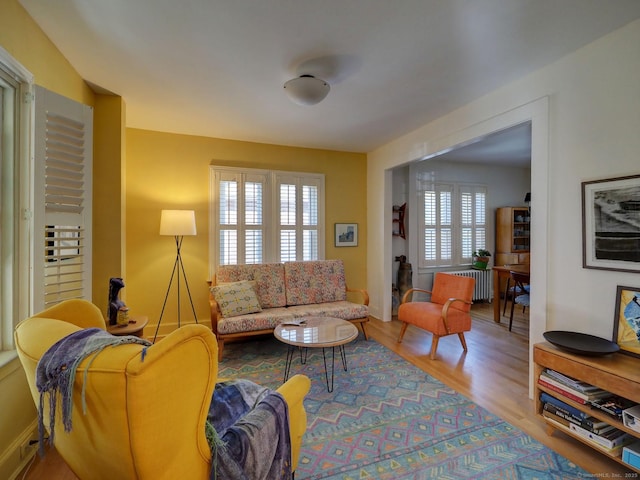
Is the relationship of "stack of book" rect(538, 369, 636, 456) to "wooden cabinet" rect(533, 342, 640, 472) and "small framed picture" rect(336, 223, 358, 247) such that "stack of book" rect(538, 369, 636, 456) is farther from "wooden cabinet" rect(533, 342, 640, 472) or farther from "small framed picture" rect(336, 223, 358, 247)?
"small framed picture" rect(336, 223, 358, 247)

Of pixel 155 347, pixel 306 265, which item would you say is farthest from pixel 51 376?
pixel 306 265

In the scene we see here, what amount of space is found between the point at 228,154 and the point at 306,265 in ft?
6.30

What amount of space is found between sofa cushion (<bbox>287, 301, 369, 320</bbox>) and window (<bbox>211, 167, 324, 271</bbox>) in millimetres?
1009

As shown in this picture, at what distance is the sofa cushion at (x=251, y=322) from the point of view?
3225mm

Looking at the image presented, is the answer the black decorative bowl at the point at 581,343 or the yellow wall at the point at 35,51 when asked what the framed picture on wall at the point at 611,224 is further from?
the yellow wall at the point at 35,51

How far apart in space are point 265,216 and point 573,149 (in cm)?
346

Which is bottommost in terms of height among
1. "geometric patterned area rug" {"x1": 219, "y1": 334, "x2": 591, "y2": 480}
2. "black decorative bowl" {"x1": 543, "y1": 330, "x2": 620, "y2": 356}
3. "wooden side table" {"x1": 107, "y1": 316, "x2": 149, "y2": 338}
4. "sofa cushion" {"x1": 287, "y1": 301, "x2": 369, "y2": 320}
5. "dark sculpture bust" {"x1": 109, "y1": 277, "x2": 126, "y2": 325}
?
"geometric patterned area rug" {"x1": 219, "y1": 334, "x2": 591, "y2": 480}

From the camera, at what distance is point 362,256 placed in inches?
200

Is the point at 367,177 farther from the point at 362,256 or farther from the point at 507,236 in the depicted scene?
the point at 507,236

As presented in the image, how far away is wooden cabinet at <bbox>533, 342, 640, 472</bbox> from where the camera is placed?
5.35 feet

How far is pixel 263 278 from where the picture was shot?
3.99m

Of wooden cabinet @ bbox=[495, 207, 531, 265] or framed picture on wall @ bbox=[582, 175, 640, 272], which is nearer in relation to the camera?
framed picture on wall @ bbox=[582, 175, 640, 272]

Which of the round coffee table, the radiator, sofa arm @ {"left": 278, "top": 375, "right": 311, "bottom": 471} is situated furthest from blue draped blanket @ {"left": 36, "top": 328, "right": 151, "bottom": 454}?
the radiator

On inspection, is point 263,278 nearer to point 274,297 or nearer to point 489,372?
point 274,297
